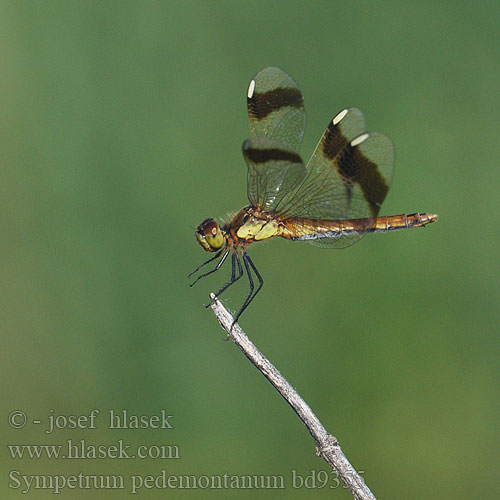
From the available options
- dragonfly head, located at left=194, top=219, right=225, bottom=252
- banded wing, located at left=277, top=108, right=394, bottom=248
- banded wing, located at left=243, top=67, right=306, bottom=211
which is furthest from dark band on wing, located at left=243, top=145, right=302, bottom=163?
dragonfly head, located at left=194, top=219, right=225, bottom=252

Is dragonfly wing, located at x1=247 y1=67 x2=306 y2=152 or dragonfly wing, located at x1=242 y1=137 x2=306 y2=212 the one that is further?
dragonfly wing, located at x1=247 y1=67 x2=306 y2=152

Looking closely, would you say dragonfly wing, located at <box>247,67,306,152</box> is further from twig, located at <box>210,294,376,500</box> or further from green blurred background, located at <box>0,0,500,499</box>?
twig, located at <box>210,294,376,500</box>

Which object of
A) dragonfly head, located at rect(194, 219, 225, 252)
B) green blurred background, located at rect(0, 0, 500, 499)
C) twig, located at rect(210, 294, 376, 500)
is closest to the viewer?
twig, located at rect(210, 294, 376, 500)

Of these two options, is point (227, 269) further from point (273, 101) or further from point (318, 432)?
point (318, 432)

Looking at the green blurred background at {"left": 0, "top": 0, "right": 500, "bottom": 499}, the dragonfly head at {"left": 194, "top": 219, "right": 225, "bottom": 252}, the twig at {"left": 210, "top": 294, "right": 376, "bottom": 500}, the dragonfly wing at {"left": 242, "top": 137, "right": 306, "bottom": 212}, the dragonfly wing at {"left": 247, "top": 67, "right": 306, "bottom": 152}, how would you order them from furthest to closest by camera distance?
the green blurred background at {"left": 0, "top": 0, "right": 500, "bottom": 499}, the dragonfly wing at {"left": 247, "top": 67, "right": 306, "bottom": 152}, the dragonfly wing at {"left": 242, "top": 137, "right": 306, "bottom": 212}, the dragonfly head at {"left": 194, "top": 219, "right": 225, "bottom": 252}, the twig at {"left": 210, "top": 294, "right": 376, "bottom": 500}

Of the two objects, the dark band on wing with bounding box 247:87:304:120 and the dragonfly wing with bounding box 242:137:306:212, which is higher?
the dark band on wing with bounding box 247:87:304:120

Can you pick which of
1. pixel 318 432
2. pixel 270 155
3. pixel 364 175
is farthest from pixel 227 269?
pixel 318 432

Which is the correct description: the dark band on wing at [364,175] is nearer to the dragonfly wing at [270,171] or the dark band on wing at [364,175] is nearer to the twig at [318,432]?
the dragonfly wing at [270,171]
